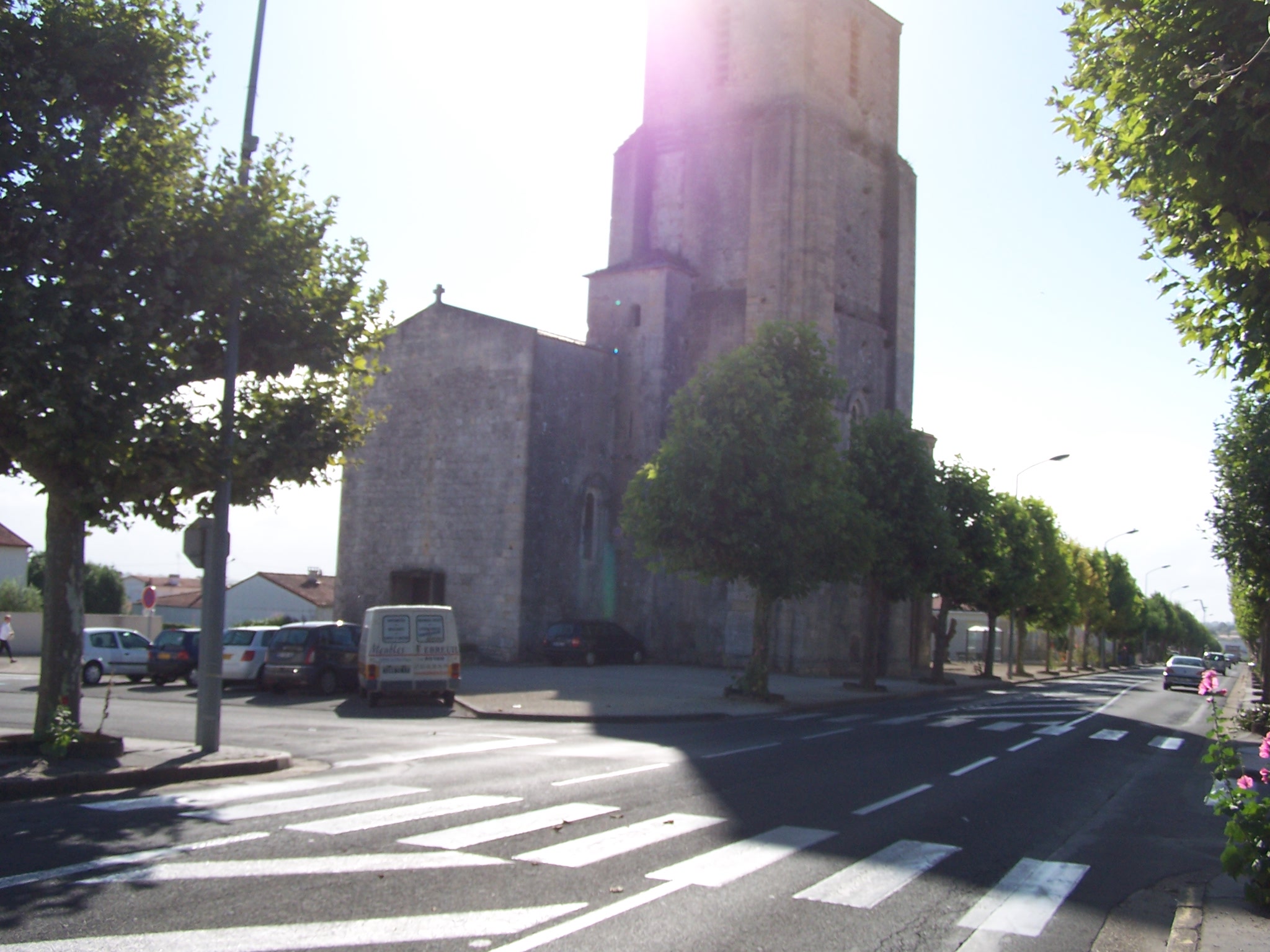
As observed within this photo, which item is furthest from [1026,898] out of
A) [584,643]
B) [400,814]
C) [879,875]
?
[584,643]

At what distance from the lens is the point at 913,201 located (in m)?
42.6

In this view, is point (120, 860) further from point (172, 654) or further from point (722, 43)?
point (722, 43)

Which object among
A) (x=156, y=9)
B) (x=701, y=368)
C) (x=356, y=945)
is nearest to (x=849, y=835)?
(x=356, y=945)

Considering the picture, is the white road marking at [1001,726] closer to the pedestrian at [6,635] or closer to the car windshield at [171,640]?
the car windshield at [171,640]

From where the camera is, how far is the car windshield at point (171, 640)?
2595cm

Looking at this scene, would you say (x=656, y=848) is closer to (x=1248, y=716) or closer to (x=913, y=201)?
(x=1248, y=716)

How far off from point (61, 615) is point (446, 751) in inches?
185

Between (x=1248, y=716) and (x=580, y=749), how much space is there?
16148mm

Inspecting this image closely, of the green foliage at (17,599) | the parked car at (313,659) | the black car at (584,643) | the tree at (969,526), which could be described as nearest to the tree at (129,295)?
the parked car at (313,659)

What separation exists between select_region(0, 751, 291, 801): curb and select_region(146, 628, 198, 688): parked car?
586 inches

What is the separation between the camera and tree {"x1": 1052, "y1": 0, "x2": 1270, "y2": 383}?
6348 millimetres

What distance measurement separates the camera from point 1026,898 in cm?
727

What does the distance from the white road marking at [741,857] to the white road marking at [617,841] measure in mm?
501

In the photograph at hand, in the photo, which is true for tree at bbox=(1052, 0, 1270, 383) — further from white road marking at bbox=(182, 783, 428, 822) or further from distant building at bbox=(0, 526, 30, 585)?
distant building at bbox=(0, 526, 30, 585)
